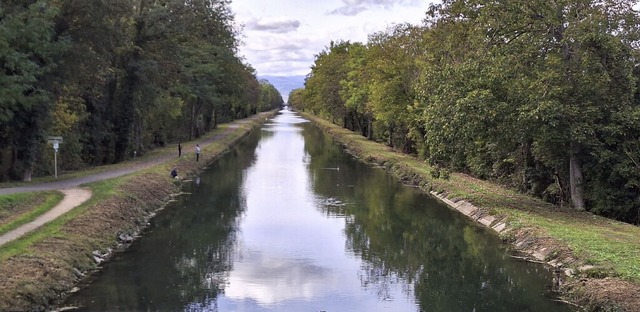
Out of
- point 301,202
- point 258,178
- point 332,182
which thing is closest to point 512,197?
point 301,202

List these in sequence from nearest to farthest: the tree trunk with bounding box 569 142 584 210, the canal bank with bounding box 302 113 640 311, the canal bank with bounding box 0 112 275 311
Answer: the canal bank with bounding box 0 112 275 311
the canal bank with bounding box 302 113 640 311
the tree trunk with bounding box 569 142 584 210

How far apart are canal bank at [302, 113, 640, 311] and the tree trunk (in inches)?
44.9

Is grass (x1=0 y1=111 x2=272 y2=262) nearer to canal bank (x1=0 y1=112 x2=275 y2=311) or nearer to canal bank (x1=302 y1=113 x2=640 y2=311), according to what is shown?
canal bank (x1=0 y1=112 x2=275 y2=311)

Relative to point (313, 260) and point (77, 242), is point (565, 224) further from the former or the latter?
point (77, 242)

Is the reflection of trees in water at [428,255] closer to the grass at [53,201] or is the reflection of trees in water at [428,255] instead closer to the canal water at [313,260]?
the canal water at [313,260]

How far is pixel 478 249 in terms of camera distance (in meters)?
23.0

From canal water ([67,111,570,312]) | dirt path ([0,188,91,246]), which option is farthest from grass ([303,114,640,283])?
dirt path ([0,188,91,246])

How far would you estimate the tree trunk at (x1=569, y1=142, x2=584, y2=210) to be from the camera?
25.9 meters

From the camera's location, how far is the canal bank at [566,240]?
15.5 m

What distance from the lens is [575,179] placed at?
26500 millimetres

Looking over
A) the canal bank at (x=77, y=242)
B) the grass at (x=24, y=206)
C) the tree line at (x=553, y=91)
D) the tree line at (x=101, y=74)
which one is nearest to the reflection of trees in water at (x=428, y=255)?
the tree line at (x=553, y=91)

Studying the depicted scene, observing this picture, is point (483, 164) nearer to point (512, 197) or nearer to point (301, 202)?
point (512, 197)

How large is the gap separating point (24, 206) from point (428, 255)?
15202 mm

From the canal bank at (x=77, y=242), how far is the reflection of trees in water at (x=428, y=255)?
28.0 ft
